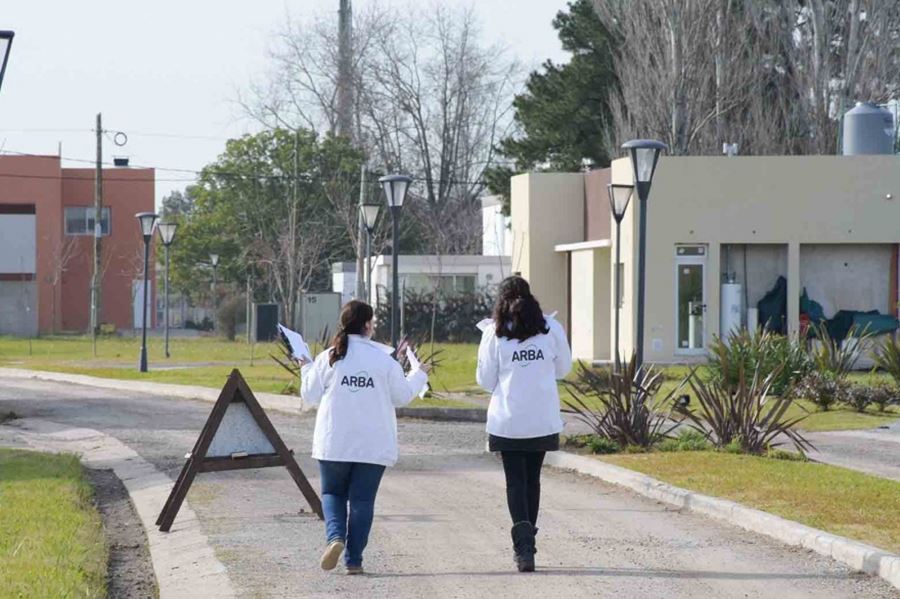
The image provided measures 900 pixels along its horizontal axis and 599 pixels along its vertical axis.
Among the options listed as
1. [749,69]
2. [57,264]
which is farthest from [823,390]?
[57,264]

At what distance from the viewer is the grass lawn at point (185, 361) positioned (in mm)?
29797

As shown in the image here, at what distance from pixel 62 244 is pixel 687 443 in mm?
53414

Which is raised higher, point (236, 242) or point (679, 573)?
point (236, 242)

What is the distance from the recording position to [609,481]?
46.6 ft

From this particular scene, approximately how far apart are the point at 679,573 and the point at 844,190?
25.2 meters

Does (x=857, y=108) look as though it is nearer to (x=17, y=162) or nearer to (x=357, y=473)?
(x=357, y=473)

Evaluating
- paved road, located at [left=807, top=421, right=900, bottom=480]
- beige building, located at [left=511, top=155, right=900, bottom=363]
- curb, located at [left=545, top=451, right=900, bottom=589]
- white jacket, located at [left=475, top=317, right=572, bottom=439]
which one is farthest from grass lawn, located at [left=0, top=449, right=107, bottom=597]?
beige building, located at [left=511, top=155, right=900, bottom=363]

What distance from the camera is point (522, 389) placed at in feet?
31.4

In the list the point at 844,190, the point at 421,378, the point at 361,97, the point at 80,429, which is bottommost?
the point at 80,429

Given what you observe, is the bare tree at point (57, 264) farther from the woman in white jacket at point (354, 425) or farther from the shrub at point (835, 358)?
the woman in white jacket at point (354, 425)

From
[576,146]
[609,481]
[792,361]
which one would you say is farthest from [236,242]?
[609,481]

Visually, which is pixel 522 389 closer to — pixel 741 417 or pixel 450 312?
pixel 741 417

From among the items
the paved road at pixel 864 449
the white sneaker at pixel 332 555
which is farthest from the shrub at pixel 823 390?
the white sneaker at pixel 332 555

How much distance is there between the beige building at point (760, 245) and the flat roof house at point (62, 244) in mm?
36742
